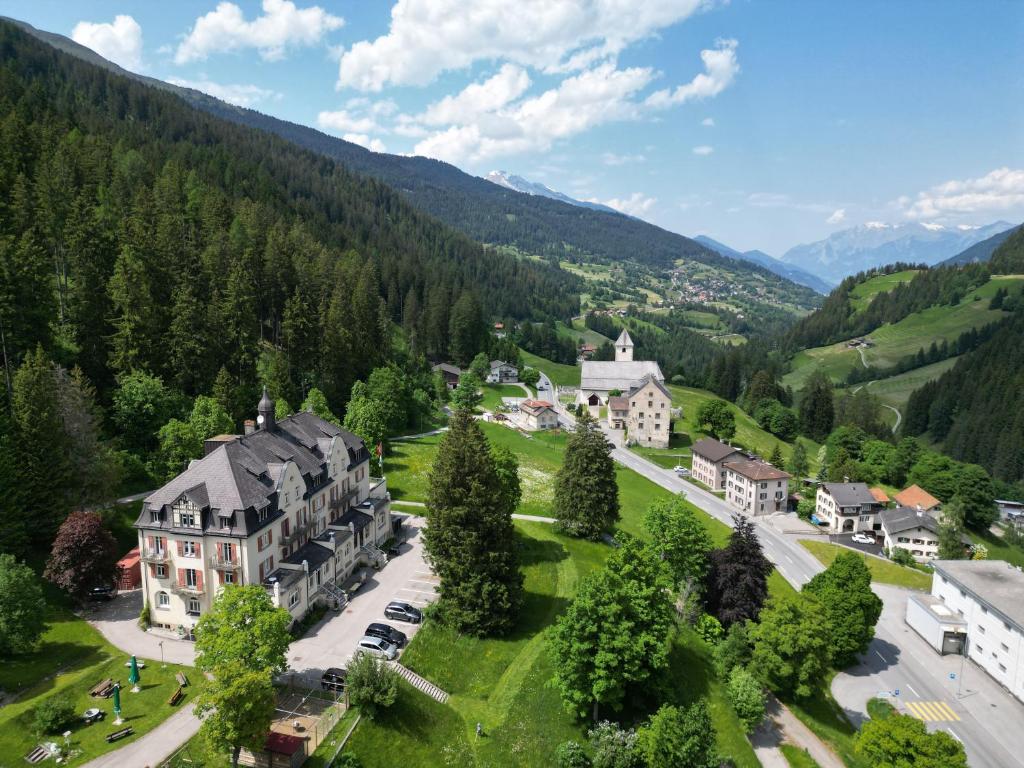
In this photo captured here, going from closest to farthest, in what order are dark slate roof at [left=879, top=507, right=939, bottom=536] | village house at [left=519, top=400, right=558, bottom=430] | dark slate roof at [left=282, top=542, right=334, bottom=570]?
dark slate roof at [left=282, top=542, right=334, bottom=570], dark slate roof at [left=879, top=507, right=939, bottom=536], village house at [left=519, top=400, right=558, bottom=430]

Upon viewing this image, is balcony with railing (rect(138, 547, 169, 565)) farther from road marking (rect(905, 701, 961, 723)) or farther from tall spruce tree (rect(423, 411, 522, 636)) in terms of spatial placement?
road marking (rect(905, 701, 961, 723))

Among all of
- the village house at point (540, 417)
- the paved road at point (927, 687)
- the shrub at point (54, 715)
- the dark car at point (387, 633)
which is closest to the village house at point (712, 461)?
the paved road at point (927, 687)

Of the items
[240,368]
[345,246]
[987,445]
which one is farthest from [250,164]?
[987,445]

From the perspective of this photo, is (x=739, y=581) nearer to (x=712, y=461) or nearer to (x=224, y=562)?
(x=224, y=562)

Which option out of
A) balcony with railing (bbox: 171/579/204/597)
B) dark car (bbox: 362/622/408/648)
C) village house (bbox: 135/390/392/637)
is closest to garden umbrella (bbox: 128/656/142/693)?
village house (bbox: 135/390/392/637)

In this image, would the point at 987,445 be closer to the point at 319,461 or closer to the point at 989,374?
the point at 989,374

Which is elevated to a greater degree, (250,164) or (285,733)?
(250,164)

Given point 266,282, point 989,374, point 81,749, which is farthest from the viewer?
point 989,374
